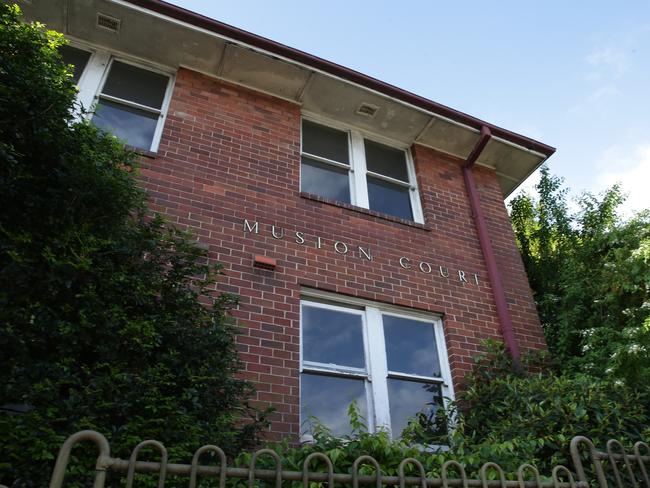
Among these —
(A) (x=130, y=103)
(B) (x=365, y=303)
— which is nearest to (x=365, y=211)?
(B) (x=365, y=303)

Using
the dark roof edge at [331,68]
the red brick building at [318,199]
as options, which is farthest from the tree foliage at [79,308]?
the dark roof edge at [331,68]

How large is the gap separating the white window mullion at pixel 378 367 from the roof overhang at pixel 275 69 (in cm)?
318

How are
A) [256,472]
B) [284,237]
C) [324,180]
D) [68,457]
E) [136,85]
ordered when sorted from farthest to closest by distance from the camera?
[324,180], [136,85], [284,237], [256,472], [68,457]

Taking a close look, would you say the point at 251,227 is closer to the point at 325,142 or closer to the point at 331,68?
the point at 325,142

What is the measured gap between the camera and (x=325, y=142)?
7.51 m

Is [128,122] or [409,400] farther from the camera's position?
[128,122]


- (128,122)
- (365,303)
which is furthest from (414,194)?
(128,122)

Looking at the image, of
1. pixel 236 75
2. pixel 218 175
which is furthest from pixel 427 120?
pixel 218 175

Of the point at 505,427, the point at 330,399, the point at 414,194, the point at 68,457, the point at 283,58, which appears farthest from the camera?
the point at 414,194

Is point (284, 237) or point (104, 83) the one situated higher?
point (104, 83)

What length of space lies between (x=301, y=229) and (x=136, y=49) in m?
3.30

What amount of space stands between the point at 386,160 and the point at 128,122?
358cm

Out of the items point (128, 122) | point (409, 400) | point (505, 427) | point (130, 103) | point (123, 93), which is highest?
point (123, 93)

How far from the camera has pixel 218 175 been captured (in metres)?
5.97
